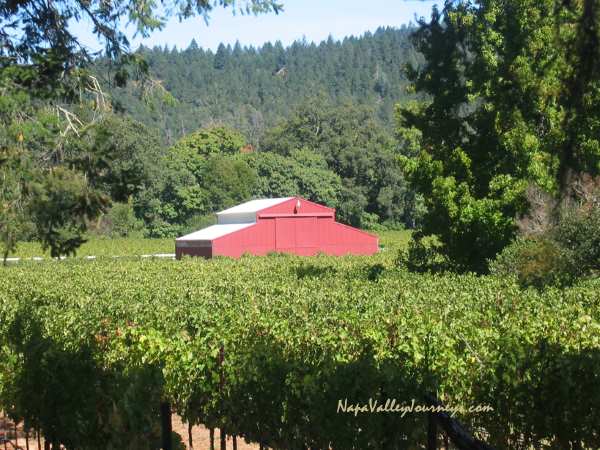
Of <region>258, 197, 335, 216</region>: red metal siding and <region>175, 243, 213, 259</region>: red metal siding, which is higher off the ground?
<region>258, 197, 335, 216</region>: red metal siding

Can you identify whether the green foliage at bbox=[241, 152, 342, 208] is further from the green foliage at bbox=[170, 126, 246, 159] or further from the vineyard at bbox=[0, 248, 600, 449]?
the vineyard at bbox=[0, 248, 600, 449]

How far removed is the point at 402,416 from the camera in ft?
23.1

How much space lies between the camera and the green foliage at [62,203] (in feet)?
28.8

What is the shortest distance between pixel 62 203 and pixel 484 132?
2696 cm

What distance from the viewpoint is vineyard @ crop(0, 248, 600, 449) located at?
7.27 m

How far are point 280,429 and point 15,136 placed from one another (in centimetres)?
419

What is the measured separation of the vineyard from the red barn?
131ft

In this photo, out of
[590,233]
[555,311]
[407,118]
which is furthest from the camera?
[407,118]

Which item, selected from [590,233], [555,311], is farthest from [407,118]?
[555,311]

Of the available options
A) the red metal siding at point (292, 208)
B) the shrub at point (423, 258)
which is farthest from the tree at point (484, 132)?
the red metal siding at point (292, 208)

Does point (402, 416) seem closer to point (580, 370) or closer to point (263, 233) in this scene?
point (580, 370)

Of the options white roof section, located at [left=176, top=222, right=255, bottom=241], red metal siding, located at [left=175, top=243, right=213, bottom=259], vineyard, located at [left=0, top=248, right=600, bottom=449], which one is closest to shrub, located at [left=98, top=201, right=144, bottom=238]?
white roof section, located at [left=176, top=222, right=255, bottom=241]

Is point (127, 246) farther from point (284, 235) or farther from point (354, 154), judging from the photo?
point (354, 154)

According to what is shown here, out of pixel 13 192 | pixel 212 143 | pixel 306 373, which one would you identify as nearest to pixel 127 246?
pixel 212 143
